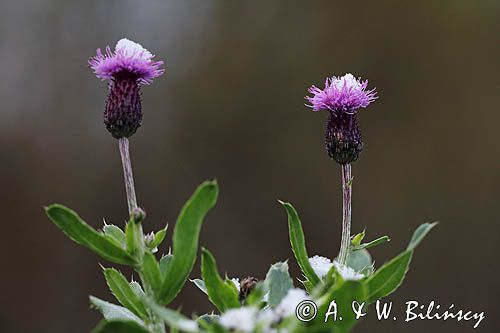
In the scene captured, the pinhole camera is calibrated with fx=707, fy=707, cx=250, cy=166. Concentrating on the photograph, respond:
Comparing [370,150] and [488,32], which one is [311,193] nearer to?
[370,150]

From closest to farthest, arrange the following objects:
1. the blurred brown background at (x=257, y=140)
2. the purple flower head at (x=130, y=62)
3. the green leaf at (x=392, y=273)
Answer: the green leaf at (x=392, y=273), the purple flower head at (x=130, y=62), the blurred brown background at (x=257, y=140)

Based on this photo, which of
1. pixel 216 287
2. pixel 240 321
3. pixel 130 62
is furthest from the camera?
pixel 130 62

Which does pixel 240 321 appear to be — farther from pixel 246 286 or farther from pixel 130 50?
pixel 130 50

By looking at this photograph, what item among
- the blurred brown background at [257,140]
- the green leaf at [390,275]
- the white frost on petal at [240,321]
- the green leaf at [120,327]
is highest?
the blurred brown background at [257,140]

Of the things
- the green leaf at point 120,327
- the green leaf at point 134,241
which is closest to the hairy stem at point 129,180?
the green leaf at point 134,241

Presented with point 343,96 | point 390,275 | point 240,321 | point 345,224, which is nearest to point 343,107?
point 343,96

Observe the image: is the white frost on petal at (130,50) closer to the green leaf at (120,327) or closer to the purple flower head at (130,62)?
the purple flower head at (130,62)
